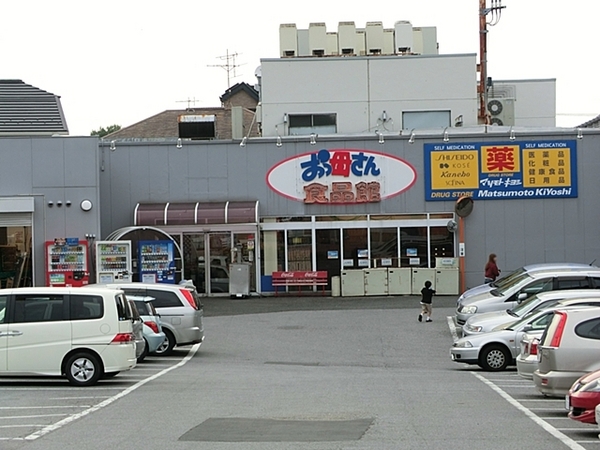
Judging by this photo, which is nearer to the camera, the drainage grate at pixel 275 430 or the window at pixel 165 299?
the drainage grate at pixel 275 430

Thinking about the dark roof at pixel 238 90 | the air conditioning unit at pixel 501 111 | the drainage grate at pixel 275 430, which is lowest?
the drainage grate at pixel 275 430

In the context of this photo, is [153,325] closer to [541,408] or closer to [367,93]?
[541,408]

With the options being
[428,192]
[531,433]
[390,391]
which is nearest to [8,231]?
[428,192]

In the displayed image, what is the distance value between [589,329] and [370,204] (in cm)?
2222

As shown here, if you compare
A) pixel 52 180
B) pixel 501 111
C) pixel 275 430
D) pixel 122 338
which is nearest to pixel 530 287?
pixel 122 338

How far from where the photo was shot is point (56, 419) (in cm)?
1265

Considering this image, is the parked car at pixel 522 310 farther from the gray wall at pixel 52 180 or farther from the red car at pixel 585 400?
the gray wall at pixel 52 180

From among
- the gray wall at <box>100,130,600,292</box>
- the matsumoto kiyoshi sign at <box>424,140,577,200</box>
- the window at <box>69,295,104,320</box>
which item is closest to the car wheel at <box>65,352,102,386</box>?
the window at <box>69,295,104,320</box>

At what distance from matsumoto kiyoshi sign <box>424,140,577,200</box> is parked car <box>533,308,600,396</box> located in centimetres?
2186

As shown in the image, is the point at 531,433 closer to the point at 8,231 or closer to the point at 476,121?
the point at 8,231

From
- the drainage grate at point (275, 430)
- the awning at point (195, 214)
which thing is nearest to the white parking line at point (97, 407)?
the drainage grate at point (275, 430)

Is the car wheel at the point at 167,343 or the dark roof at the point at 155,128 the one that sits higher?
the dark roof at the point at 155,128

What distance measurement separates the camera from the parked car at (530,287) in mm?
23734

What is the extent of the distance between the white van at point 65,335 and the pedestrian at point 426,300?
12.4 m
